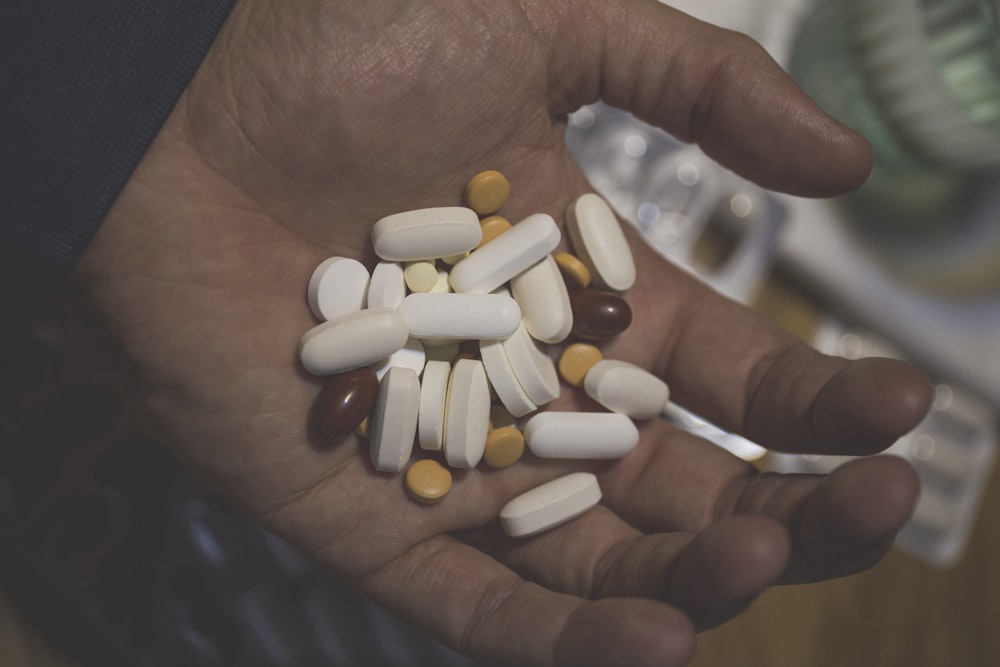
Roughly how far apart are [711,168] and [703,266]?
17cm

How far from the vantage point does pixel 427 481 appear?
0.82m

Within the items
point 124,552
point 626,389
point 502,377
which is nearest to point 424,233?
point 502,377

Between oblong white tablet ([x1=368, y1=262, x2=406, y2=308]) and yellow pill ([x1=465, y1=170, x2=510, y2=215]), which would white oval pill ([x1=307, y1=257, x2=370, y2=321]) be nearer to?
oblong white tablet ([x1=368, y1=262, x2=406, y2=308])

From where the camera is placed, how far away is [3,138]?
81 centimetres

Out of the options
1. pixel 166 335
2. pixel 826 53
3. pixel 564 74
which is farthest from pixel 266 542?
pixel 826 53

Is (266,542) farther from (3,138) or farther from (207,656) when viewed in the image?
(3,138)

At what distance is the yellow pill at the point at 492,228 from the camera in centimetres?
93

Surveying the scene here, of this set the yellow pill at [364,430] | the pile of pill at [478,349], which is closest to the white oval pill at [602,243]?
the pile of pill at [478,349]

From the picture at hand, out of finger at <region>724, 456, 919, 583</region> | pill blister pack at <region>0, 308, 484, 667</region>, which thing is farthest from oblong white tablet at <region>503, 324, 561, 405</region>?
pill blister pack at <region>0, 308, 484, 667</region>

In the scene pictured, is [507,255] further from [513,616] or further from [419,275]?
[513,616]

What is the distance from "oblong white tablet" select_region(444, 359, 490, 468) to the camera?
827 millimetres

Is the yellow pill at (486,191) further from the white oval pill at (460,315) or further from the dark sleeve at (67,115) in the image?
the dark sleeve at (67,115)

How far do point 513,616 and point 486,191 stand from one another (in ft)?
1.53

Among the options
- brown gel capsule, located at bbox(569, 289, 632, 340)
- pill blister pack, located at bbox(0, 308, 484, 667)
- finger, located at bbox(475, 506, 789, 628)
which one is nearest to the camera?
finger, located at bbox(475, 506, 789, 628)
